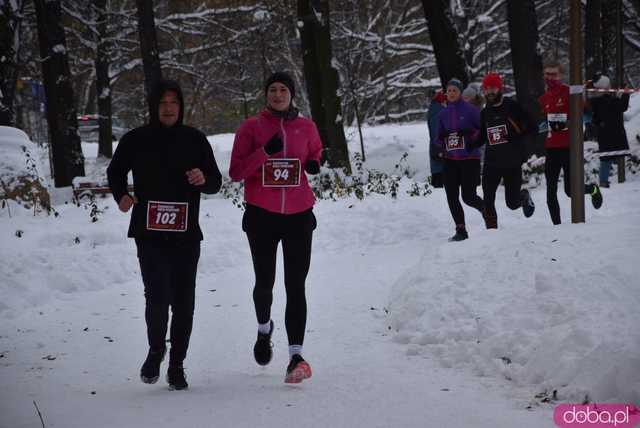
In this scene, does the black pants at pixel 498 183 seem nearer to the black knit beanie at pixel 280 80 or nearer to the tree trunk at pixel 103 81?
the black knit beanie at pixel 280 80

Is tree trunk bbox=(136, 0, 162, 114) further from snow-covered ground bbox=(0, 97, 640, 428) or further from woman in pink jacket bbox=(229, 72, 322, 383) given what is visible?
woman in pink jacket bbox=(229, 72, 322, 383)

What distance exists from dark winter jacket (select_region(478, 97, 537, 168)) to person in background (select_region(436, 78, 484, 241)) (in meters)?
0.19

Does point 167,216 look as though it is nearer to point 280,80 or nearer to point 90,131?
point 280,80

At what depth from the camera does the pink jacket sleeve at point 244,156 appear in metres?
4.75

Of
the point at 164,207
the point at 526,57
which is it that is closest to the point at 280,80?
the point at 164,207

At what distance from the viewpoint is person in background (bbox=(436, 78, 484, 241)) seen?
341 inches

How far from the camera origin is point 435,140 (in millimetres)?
9039

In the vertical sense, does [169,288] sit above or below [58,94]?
below

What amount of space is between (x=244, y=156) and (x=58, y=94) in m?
13.1

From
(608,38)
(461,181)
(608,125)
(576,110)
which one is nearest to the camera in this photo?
(576,110)

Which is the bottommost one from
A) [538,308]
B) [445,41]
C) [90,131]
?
[538,308]

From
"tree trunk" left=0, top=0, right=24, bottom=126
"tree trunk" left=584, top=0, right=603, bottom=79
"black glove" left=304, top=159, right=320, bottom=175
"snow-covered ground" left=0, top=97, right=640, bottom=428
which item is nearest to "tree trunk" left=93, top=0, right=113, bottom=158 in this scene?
"tree trunk" left=0, top=0, right=24, bottom=126

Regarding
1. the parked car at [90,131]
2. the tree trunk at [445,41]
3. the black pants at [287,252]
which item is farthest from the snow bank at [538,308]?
the parked car at [90,131]

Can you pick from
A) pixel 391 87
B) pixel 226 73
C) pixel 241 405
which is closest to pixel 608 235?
pixel 241 405
